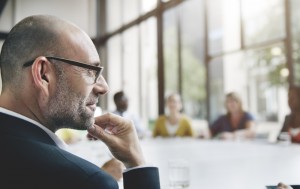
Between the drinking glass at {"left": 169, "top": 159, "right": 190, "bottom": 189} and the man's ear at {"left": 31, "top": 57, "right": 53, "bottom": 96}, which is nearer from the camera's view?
the man's ear at {"left": 31, "top": 57, "right": 53, "bottom": 96}

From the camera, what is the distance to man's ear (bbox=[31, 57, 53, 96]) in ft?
2.72

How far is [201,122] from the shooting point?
18.7ft

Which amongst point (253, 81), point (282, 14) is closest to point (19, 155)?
point (282, 14)

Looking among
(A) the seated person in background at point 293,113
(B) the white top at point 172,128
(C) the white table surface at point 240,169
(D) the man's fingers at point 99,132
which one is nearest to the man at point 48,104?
(D) the man's fingers at point 99,132

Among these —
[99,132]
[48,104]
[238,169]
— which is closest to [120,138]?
[99,132]

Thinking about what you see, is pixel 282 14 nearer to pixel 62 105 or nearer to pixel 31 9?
pixel 62 105

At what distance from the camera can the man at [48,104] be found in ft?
2.28

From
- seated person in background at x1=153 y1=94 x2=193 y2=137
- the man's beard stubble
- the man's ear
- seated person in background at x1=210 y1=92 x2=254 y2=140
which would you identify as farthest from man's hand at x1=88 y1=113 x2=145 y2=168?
seated person in background at x1=153 y1=94 x2=193 y2=137

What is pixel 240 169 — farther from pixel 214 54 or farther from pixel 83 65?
pixel 214 54

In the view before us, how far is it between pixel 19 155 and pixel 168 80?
5.77m

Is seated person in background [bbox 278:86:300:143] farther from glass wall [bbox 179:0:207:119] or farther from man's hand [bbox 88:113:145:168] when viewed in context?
man's hand [bbox 88:113:145:168]

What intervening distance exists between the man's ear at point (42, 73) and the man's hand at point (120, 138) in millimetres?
223

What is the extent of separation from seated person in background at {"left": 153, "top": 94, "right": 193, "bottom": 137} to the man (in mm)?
3037

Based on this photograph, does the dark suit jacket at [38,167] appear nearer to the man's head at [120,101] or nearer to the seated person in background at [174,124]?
the seated person in background at [174,124]
